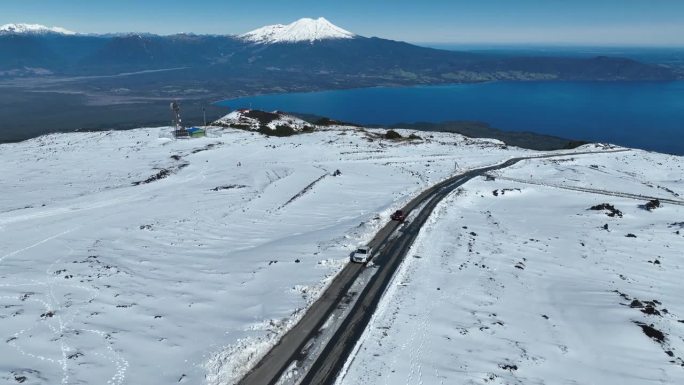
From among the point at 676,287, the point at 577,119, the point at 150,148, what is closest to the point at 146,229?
the point at 676,287

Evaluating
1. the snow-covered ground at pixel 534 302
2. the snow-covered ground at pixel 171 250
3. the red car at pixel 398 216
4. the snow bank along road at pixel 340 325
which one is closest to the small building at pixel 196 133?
the snow-covered ground at pixel 171 250

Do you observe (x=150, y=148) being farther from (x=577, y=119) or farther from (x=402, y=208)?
(x=577, y=119)

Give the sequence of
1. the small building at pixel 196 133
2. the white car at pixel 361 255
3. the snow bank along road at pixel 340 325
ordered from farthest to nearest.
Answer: the small building at pixel 196 133 < the white car at pixel 361 255 < the snow bank along road at pixel 340 325

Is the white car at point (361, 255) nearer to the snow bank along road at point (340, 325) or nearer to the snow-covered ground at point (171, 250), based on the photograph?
the snow bank along road at point (340, 325)

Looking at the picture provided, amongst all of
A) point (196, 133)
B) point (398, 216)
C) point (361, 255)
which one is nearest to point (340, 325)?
point (361, 255)

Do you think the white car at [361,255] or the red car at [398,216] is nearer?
the white car at [361,255]

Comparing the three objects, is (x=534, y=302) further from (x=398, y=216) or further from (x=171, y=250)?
(x=171, y=250)
